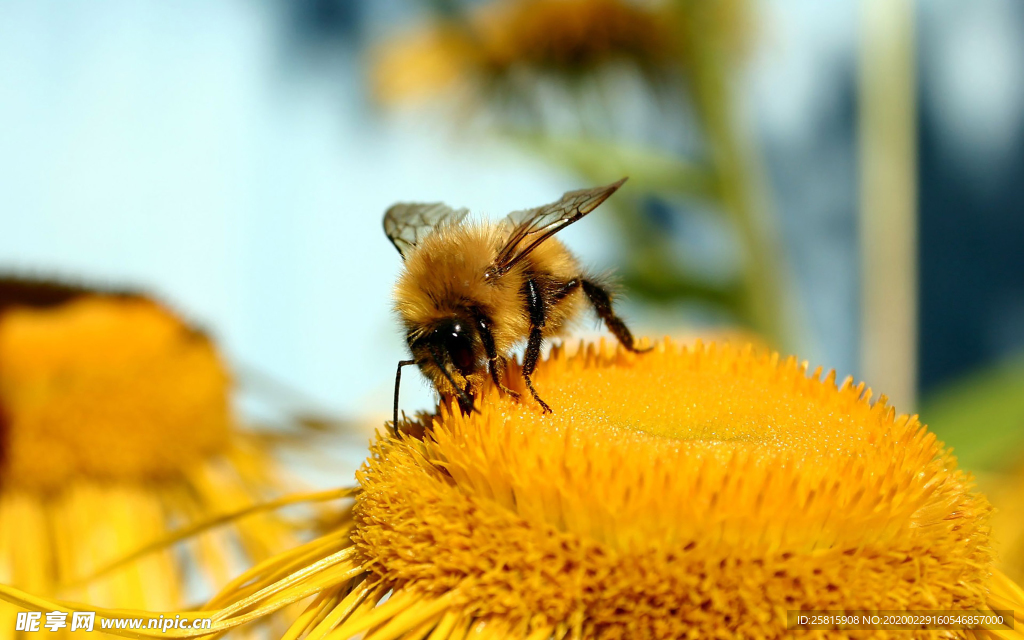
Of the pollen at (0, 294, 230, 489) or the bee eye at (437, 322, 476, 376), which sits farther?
the pollen at (0, 294, 230, 489)

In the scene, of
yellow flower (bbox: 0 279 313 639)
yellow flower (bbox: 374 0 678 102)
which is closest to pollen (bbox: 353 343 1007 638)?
yellow flower (bbox: 0 279 313 639)

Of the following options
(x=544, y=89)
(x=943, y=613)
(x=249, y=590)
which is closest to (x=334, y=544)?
(x=249, y=590)

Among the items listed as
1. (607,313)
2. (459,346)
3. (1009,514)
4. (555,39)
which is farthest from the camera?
(555,39)

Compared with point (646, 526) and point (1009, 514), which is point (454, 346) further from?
point (1009, 514)

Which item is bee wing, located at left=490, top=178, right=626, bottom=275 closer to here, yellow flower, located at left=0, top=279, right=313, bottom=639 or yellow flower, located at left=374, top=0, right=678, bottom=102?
yellow flower, located at left=0, top=279, right=313, bottom=639

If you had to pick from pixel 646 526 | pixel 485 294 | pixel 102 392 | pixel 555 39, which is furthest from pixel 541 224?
pixel 555 39

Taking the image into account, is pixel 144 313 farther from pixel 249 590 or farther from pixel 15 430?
pixel 249 590

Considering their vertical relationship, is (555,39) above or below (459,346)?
above
